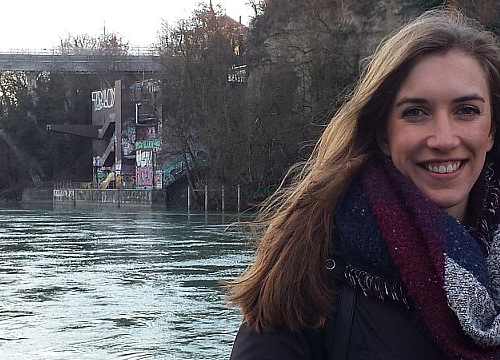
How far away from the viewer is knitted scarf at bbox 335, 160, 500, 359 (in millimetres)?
1850

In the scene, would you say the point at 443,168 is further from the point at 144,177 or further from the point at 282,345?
the point at 144,177

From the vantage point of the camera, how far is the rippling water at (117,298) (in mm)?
9859

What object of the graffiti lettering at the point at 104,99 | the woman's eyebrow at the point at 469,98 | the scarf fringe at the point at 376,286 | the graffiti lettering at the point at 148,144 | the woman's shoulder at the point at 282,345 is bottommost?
the woman's shoulder at the point at 282,345

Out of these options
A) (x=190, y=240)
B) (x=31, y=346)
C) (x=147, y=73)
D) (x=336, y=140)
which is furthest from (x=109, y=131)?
(x=336, y=140)


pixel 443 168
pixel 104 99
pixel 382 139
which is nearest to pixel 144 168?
pixel 104 99

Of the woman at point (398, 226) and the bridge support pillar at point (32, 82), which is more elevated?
the bridge support pillar at point (32, 82)

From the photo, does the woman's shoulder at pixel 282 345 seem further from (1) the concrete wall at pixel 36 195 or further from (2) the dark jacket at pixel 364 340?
(1) the concrete wall at pixel 36 195

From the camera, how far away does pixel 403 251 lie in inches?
74.6

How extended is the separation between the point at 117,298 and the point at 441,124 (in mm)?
12055

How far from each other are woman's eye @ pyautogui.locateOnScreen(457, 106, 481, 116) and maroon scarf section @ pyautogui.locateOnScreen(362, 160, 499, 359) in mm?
225

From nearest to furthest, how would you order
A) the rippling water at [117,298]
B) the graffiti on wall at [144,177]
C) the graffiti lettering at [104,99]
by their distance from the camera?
the rippling water at [117,298]
the graffiti on wall at [144,177]
the graffiti lettering at [104,99]

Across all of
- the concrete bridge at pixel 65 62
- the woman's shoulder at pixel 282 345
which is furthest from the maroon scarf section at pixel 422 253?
the concrete bridge at pixel 65 62

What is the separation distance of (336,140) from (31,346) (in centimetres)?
820

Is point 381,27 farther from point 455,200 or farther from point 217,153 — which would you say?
point 455,200
